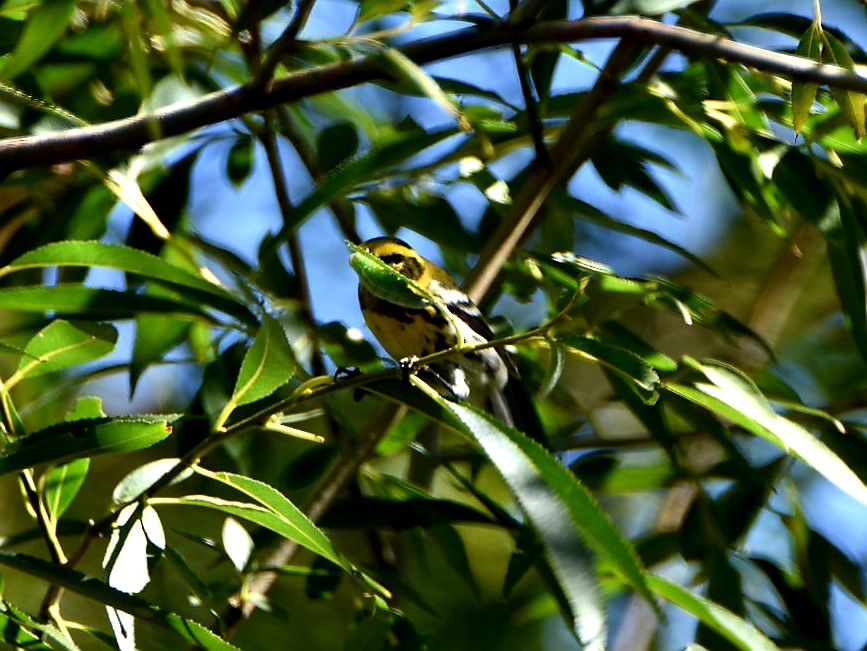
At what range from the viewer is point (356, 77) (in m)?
1.01

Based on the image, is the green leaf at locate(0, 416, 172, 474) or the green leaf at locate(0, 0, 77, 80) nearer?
the green leaf at locate(0, 0, 77, 80)

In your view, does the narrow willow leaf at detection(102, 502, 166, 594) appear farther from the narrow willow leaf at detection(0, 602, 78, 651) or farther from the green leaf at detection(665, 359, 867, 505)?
the green leaf at detection(665, 359, 867, 505)

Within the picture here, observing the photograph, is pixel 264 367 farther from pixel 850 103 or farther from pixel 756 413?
pixel 850 103

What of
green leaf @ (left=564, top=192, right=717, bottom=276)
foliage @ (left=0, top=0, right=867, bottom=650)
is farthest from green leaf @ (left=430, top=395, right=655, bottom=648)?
green leaf @ (left=564, top=192, right=717, bottom=276)

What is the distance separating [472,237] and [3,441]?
594 mm

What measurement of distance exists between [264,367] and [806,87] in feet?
1.77

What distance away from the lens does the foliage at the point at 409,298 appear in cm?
97

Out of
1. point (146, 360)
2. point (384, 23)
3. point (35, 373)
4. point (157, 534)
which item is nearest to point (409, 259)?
point (384, 23)

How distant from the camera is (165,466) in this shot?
1072mm

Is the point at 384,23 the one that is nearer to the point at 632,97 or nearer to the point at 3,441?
the point at 632,97

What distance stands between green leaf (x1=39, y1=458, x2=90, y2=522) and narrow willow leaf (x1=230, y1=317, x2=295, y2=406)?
0.21m

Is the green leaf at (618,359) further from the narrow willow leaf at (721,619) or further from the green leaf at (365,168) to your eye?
the green leaf at (365,168)

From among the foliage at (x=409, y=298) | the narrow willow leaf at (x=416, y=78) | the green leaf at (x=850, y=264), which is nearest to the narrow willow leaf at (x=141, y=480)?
the foliage at (x=409, y=298)

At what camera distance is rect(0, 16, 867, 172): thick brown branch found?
3.12 ft
